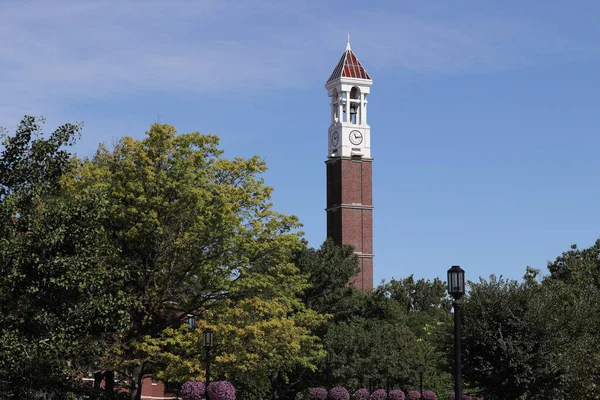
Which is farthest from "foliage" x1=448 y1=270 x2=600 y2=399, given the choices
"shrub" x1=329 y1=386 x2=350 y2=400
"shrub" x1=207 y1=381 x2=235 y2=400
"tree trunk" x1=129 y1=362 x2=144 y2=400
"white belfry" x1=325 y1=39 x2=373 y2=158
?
"white belfry" x1=325 y1=39 x2=373 y2=158

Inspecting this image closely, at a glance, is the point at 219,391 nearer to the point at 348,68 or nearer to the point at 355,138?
the point at 355,138

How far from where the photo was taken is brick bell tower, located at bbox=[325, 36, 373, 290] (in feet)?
338

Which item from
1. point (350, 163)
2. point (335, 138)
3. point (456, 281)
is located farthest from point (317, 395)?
point (335, 138)

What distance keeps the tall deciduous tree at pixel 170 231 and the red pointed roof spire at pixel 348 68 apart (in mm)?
66962

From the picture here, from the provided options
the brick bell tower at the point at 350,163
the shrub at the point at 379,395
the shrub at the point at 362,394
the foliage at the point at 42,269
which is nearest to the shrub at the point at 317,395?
the shrub at the point at 379,395

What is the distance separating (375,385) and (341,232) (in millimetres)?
43386

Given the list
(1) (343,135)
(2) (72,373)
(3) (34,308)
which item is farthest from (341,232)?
(3) (34,308)

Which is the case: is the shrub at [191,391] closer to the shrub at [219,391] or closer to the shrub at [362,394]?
the shrub at [219,391]

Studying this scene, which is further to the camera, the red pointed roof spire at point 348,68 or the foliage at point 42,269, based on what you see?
the red pointed roof spire at point 348,68

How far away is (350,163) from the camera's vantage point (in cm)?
10588

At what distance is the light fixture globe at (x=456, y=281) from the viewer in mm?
21328

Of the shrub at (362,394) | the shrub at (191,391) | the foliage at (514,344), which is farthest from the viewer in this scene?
the shrub at (362,394)

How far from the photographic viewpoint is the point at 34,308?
2803cm

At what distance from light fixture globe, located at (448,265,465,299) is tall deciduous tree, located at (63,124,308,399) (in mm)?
18235
